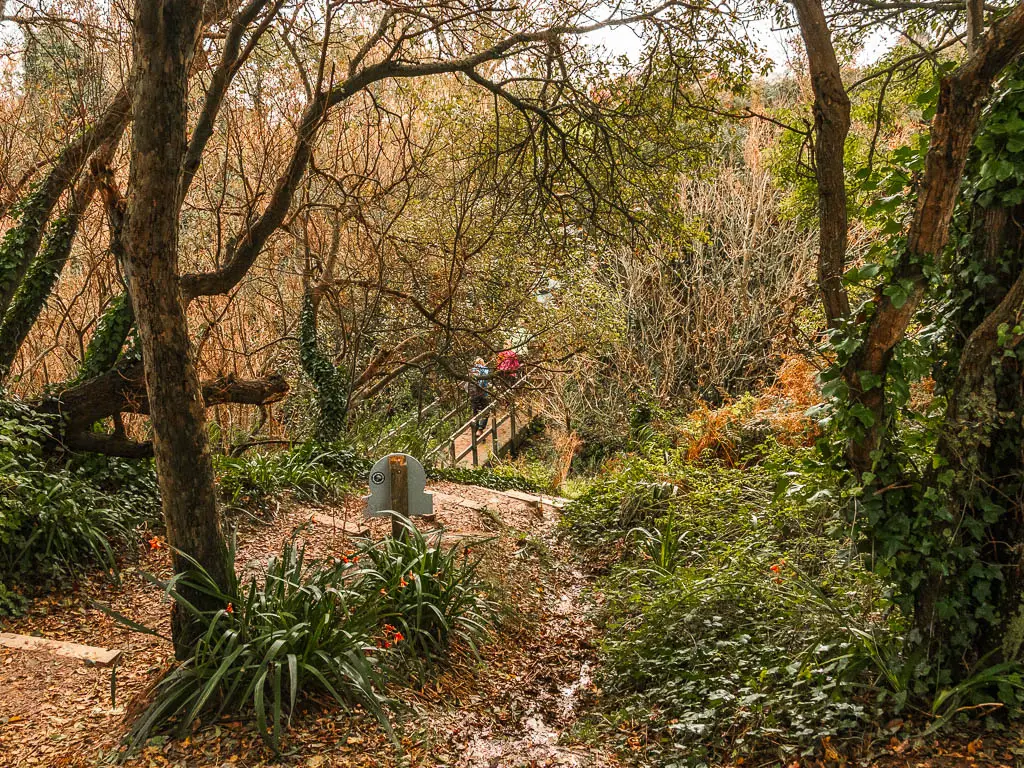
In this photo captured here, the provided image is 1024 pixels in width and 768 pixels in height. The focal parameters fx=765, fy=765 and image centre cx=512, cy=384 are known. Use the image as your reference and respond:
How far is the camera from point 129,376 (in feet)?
20.1

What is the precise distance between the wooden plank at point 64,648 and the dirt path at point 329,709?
2.8 inches

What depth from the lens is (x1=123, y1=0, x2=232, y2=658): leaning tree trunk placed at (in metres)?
3.24

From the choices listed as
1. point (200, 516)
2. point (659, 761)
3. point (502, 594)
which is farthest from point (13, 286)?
point (659, 761)

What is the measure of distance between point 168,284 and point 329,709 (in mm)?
2039

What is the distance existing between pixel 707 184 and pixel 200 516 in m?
9.16

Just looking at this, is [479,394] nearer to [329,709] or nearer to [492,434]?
[492,434]

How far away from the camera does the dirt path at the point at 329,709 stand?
10.5 ft

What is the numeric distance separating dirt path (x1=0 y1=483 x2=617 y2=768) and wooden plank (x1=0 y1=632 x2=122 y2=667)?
7 cm

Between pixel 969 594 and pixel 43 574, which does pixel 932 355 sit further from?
pixel 43 574

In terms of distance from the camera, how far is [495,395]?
10.7 metres

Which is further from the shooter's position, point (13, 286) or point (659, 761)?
point (13, 286)

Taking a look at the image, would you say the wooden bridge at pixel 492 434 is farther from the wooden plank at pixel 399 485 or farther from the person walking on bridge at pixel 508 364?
the wooden plank at pixel 399 485

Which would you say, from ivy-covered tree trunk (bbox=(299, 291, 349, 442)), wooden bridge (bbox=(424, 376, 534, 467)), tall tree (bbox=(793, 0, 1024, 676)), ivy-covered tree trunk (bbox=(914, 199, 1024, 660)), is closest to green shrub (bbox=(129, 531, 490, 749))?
tall tree (bbox=(793, 0, 1024, 676))

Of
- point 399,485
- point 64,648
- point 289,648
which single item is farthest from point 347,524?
point 289,648
